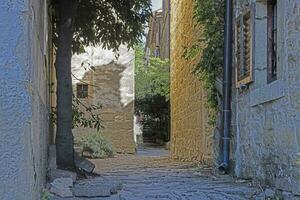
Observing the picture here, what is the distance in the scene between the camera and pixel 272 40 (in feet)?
17.9

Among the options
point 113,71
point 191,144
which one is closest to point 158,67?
point 113,71

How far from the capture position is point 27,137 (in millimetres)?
Answer: 2416

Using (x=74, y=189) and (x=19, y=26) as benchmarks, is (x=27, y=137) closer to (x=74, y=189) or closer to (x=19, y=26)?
(x=19, y=26)

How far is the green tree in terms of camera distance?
695 cm

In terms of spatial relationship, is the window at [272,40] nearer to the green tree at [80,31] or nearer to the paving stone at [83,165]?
the green tree at [80,31]

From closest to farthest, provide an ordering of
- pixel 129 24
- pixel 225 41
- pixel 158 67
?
pixel 225 41, pixel 129 24, pixel 158 67

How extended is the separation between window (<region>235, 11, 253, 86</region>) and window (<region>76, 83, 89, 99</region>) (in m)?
10.2

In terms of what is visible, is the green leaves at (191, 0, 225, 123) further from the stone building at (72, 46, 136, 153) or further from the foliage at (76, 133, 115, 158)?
the stone building at (72, 46, 136, 153)

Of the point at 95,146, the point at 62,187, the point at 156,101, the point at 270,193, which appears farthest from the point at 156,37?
the point at 270,193

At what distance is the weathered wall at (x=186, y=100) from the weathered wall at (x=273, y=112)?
235cm

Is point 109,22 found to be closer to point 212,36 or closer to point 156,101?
point 212,36

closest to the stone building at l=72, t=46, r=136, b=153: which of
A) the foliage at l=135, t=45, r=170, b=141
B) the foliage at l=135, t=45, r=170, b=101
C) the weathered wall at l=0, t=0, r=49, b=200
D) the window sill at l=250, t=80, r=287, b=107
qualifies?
the foliage at l=135, t=45, r=170, b=101

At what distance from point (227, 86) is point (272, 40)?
1.61 meters

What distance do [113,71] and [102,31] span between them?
25.8ft
